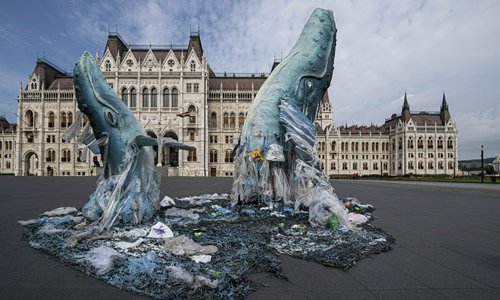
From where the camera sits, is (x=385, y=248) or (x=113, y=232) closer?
(x=385, y=248)

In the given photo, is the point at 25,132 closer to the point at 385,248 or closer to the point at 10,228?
the point at 10,228

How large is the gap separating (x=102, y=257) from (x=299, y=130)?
5.42 metres

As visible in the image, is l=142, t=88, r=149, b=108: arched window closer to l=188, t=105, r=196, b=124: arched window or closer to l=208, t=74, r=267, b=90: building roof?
l=188, t=105, r=196, b=124: arched window

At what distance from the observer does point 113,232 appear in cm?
520

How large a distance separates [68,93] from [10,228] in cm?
5439

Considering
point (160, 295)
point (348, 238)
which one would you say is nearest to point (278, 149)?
point (348, 238)

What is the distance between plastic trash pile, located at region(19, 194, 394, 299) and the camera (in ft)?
10.4

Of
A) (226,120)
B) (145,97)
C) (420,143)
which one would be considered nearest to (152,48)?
(145,97)

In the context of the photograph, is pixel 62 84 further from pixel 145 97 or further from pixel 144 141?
pixel 144 141

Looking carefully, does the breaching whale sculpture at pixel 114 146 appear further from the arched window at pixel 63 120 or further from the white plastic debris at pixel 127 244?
the arched window at pixel 63 120

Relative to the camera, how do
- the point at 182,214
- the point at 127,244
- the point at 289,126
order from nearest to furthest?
the point at 127,244 → the point at 182,214 → the point at 289,126

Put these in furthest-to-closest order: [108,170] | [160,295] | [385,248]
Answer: [108,170]
[385,248]
[160,295]

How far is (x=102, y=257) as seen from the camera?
380 cm

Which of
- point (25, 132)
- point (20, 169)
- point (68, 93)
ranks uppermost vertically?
point (68, 93)
